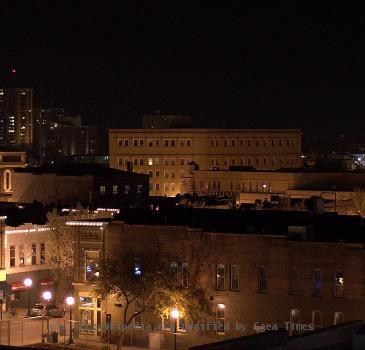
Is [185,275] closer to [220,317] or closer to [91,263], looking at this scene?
[220,317]

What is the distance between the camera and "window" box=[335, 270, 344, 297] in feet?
186

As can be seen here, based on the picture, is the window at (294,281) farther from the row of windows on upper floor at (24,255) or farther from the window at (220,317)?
the row of windows on upper floor at (24,255)


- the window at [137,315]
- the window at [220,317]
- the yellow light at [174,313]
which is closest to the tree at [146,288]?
the window at [137,315]

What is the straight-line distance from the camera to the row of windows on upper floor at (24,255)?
79.6 m

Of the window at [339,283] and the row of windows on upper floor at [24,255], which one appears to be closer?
the window at [339,283]

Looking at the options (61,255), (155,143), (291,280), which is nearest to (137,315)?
(291,280)

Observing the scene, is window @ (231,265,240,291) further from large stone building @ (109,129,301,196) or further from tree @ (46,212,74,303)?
large stone building @ (109,129,301,196)

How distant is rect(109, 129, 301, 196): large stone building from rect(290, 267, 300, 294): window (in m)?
108

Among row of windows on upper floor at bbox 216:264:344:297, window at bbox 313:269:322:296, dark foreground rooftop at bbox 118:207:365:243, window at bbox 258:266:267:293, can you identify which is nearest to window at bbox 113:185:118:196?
dark foreground rooftop at bbox 118:207:365:243

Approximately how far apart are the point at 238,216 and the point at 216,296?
8435 mm

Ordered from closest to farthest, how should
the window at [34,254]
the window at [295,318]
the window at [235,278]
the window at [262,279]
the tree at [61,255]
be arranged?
1. the window at [295,318]
2. the window at [262,279]
3. the window at [235,278]
4. the tree at [61,255]
5. the window at [34,254]

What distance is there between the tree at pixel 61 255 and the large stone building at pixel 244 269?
11.2m

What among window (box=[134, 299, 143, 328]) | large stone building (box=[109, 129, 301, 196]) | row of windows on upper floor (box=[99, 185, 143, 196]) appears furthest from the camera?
large stone building (box=[109, 129, 301, 196])

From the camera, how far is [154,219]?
2653 inches
